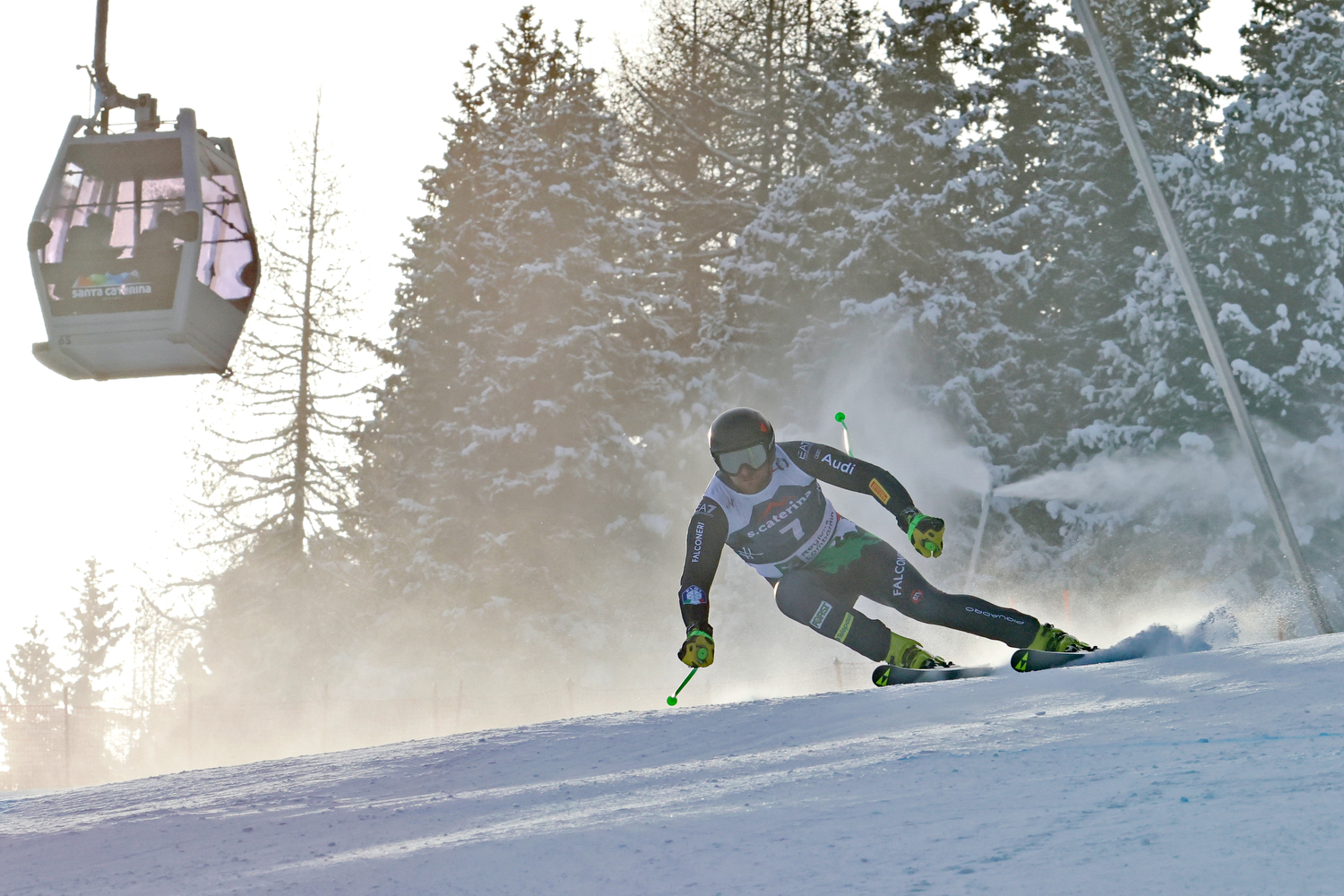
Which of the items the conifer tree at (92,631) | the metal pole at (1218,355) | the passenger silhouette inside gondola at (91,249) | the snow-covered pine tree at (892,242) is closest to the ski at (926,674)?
the metal pole at (1218,355)

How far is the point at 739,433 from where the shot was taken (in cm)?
704

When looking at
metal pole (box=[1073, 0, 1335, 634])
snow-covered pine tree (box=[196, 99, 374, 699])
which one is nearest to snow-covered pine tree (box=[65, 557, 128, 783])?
snow-covered pine tree (box=[196, 99, 374, 699])

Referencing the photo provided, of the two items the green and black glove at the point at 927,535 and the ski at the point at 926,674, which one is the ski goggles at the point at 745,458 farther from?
the ski at the point at 926,674

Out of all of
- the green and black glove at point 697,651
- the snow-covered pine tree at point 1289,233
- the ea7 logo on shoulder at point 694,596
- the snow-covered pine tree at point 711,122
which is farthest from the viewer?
the snow-covered pine tree at point 711,122

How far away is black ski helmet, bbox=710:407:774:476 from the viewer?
23.1 feet

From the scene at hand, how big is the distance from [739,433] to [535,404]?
1956cm

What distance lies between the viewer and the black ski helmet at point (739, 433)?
7.03 metres

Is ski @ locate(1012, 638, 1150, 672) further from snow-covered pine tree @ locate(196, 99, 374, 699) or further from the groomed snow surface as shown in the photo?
snow-covered pine tree @ locate(196, 99, 374, 699)

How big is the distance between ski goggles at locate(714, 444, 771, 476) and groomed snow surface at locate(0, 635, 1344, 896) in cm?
143

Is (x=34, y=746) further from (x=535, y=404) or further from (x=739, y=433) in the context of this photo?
(x=739, y=433)

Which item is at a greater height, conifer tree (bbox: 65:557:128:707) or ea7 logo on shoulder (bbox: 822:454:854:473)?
conifer tree (bbox: 65:557:128:707)

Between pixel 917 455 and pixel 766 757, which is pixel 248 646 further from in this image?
pixel 766 757

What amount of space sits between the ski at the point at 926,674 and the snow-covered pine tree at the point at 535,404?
60.7ft

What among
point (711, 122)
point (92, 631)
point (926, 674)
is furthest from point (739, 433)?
point (92, 631)
